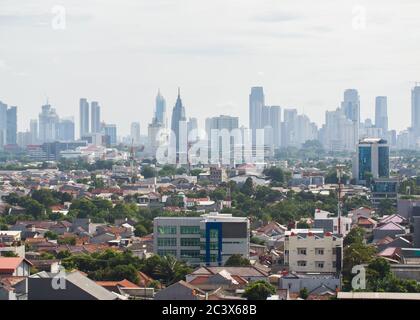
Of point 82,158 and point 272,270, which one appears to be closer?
point 272,270

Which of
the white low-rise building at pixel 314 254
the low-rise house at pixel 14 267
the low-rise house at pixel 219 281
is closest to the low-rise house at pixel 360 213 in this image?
the white low-rise building at pixel 314 254

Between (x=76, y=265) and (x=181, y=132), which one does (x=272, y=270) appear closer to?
(x=76, y=265)

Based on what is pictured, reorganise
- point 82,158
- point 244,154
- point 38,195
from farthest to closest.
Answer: point 82,158, point 244,154, point 38,195

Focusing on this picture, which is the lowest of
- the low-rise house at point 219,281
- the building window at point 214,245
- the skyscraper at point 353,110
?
the low-rise house at point 219,281

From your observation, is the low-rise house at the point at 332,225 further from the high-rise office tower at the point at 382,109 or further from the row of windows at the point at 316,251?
the row of windows at the point at 316,251

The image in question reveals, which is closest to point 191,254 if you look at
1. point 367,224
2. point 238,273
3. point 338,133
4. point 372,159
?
point 238,273
